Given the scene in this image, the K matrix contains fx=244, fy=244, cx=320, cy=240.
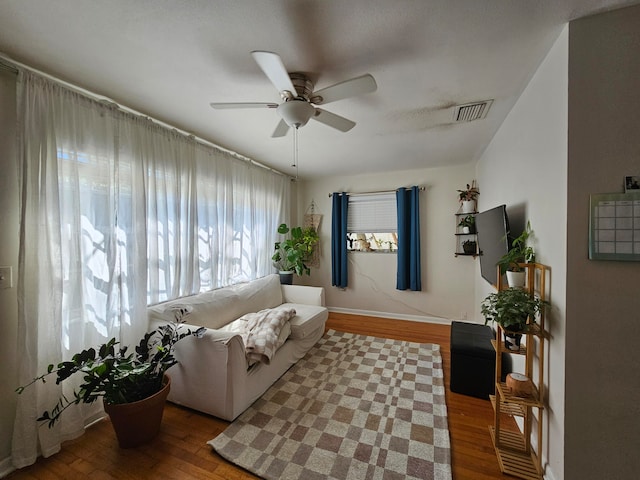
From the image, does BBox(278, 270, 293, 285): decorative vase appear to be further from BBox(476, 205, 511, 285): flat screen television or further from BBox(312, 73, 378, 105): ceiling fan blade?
BBox(312, 73, 378, 105): ceiling fan blade

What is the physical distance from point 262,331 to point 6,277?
5.51ft

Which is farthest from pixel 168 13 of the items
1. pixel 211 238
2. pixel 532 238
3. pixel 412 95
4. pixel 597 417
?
pixel 597 417

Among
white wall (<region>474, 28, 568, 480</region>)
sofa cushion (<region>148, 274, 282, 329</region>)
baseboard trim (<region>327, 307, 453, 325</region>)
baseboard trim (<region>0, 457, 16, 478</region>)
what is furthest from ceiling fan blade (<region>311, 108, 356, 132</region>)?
baseboard trim (<region>327, 307, 453, 325</region>)

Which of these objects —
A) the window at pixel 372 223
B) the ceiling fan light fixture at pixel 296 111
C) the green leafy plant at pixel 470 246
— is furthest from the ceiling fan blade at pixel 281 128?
the green leafy plant at pixel 470 246

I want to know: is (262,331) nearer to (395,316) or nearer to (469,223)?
(395,316)

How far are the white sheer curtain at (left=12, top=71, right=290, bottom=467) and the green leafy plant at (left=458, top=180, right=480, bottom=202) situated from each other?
3.51 m

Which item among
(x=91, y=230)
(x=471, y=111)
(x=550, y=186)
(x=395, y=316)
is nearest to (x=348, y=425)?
(x=550, y=186)

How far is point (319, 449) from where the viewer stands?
1.58 meters

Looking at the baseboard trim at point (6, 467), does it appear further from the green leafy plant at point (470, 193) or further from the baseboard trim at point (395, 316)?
the green leafy plant at point (470, 193)

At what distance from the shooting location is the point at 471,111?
6.90 feet

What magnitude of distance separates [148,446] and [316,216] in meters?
3.75

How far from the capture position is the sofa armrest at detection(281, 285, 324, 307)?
3.46 m

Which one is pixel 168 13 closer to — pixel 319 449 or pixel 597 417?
pixel 319 449

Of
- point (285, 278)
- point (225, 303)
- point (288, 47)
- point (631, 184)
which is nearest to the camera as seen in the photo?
point (631, 184)
